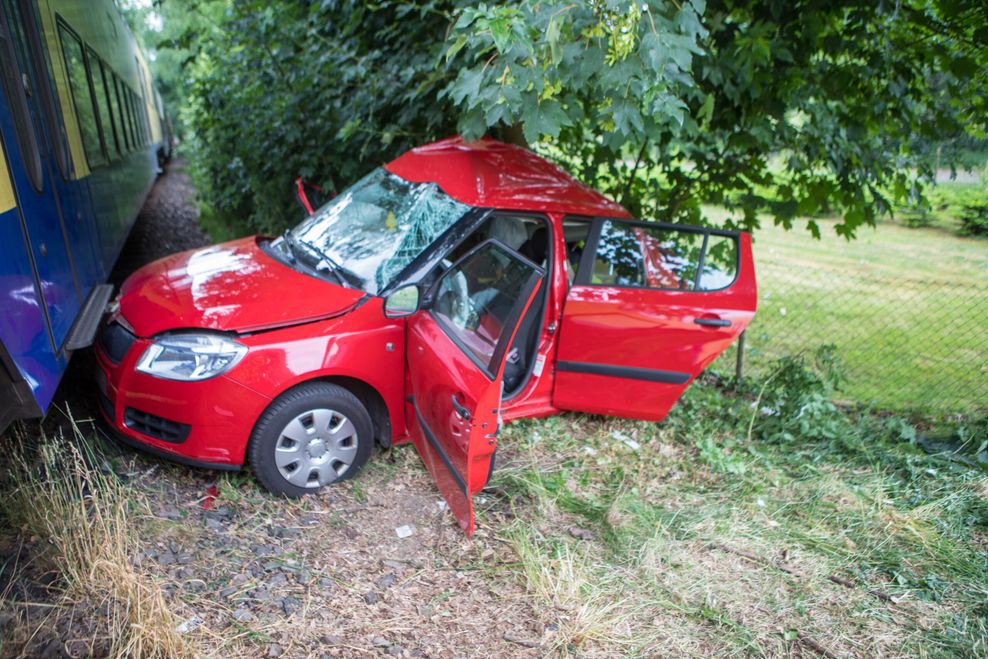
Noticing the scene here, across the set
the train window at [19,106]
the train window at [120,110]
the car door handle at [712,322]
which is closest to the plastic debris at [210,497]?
the train window at [19,106]

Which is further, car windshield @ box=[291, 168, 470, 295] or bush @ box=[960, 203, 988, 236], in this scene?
bush @ box=[960, 203, 988, 236]

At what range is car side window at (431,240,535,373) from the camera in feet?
10.4

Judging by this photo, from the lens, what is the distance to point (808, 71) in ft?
15.8

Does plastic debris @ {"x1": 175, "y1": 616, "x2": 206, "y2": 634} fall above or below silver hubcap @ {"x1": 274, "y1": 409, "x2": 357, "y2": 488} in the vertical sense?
below

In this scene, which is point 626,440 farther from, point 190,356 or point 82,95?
point 82,95

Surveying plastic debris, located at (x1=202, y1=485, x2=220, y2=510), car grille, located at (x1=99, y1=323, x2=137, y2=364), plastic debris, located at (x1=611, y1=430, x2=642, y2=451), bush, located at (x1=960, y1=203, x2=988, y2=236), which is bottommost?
plastic debris, located at (x1=611, y1=430, x2=642, y2=451)

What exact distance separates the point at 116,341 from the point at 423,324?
5.18ft

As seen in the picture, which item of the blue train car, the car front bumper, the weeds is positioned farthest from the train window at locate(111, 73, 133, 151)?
the weeds

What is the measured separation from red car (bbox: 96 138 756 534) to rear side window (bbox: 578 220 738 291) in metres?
0.01

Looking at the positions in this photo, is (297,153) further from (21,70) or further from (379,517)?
(379,517)

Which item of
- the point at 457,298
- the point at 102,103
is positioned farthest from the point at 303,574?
the point at 102,103

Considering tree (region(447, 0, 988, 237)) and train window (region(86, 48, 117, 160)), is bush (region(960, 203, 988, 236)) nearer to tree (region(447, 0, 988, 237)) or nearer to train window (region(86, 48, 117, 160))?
tree (region(447, 0, 988, 237))

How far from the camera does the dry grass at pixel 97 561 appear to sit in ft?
7.35

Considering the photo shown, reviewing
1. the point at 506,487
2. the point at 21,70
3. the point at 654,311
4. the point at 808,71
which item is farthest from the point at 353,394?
the point at 808,71
